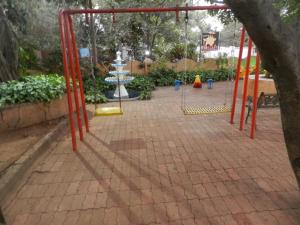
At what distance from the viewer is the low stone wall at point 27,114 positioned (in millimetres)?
4910

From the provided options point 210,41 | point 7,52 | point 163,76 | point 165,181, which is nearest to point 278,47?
point 165,181

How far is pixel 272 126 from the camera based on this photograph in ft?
16.8

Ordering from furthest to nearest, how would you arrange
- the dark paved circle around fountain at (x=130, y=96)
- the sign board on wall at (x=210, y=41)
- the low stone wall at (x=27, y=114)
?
1. the sign board on wall at (x=210, y=41)
2. the dark paved circle around fountain at (x=130, y=96)
3. the low stone wall at (x=27, y=114)

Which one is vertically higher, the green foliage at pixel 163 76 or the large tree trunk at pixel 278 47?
the large tree trunk at pixel 278 47

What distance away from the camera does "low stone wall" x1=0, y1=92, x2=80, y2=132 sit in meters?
4.91

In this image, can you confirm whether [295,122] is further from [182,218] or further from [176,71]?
[176,71]

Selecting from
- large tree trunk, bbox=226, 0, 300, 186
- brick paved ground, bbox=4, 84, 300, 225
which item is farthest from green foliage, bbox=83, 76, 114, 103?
large tree trunk, bbox=226, 0, 300, 186

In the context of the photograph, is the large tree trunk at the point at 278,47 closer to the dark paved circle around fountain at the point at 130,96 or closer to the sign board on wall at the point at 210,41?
the dark paved circle around fountain at the point at 130,96

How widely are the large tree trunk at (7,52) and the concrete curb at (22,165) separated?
243 cm

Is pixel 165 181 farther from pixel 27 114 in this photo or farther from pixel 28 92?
pixel 28 92

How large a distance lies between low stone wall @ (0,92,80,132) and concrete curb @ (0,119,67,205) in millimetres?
770

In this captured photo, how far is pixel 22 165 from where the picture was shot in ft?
11.1

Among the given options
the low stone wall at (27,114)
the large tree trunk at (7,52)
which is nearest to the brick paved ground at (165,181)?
the low stone wall at (27,114)

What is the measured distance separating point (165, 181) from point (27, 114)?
3.63 m
